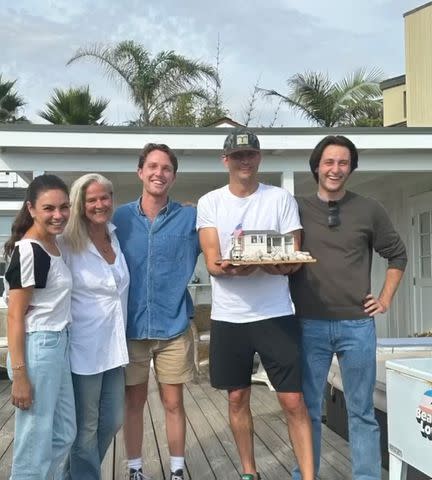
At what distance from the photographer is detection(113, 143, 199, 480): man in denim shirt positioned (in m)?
3.30

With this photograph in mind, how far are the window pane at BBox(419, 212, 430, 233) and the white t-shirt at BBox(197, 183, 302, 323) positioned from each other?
606 cm

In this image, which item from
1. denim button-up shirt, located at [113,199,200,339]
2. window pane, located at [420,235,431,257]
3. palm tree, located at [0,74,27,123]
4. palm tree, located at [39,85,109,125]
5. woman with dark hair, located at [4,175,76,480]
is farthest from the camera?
palm tree, located at [0,74,27,123]

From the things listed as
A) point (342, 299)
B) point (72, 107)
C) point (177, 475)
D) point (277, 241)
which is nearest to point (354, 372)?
point (342, 299)

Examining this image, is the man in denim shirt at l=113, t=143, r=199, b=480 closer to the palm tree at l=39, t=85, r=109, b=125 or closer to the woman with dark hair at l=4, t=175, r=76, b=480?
the woman with dark hair at l=4, t=175, r=76, b=480

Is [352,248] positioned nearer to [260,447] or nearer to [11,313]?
[11,313]

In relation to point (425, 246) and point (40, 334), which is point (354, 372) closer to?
point (40, 334)

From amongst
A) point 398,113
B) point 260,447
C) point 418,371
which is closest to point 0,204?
point 260,447

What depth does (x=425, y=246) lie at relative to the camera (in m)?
8.90

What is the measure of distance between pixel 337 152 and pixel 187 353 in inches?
50.9

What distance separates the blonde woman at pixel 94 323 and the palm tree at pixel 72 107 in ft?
56.5

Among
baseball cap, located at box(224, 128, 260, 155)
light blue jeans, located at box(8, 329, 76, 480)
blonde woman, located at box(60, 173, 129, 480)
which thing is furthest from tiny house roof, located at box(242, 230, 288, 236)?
light blue jeans, located at box(8, 329, 76, 480)

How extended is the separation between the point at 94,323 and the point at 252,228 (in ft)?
2.86

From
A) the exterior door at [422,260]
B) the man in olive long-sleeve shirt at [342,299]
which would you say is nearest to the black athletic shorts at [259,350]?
the man in olive long-sleeve shirt at [342,299]

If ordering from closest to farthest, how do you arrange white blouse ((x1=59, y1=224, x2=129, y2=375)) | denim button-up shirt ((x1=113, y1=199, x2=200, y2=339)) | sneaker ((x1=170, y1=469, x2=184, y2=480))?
white blouse ((x1=59, y1=224, x2=129, y2=375)) < denim button-up shirt ((x1=113, y1=199, x2=200, y2=339)) < sneaker ((x1=170, y1=469, x2=184, y2=480))
